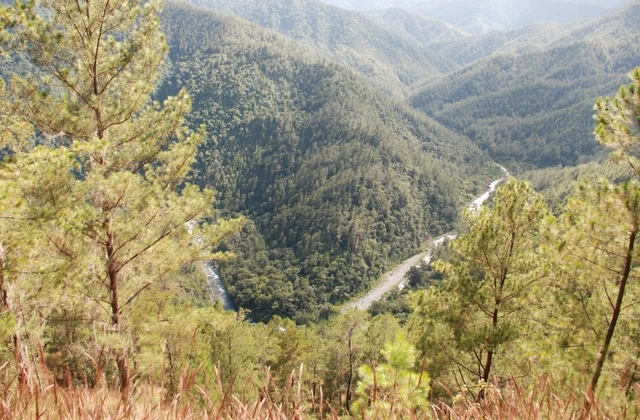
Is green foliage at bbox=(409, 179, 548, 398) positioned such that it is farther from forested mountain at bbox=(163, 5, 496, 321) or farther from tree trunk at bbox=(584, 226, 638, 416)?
forested mountain at bbox=(163, 5, 496, 321)

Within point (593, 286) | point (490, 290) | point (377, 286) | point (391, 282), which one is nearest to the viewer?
point (593, 286)

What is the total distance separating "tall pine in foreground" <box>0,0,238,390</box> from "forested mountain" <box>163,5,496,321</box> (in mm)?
64816

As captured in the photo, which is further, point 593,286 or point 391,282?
point 391,282

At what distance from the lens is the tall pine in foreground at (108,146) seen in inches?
247

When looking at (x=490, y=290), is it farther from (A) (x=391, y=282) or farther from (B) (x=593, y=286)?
(A) (x=391, y=282)

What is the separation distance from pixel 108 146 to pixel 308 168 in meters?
105

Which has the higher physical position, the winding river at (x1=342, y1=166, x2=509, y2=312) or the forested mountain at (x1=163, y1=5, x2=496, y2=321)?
the forested mountain at (x1=163, y1=5, x2=496, y2=321)

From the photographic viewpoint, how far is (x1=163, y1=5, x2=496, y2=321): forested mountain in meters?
82.1

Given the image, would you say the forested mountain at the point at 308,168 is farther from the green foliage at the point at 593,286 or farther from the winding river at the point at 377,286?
the green foliage at the point at 593,286

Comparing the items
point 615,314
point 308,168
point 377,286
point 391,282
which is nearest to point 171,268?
point 615,314

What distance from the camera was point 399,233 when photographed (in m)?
95.6

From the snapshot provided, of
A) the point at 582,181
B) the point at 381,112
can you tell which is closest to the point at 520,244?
the point at 582,181

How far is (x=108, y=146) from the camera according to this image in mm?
6617

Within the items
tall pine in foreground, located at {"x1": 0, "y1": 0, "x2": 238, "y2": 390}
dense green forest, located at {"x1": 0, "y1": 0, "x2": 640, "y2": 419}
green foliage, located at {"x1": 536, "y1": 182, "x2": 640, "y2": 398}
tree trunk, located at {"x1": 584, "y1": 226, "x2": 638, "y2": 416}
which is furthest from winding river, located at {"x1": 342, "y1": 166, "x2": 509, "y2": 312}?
tree trunk, located at {"x1": 584, "y1": 226, "x2": 638, "y2": 416}
